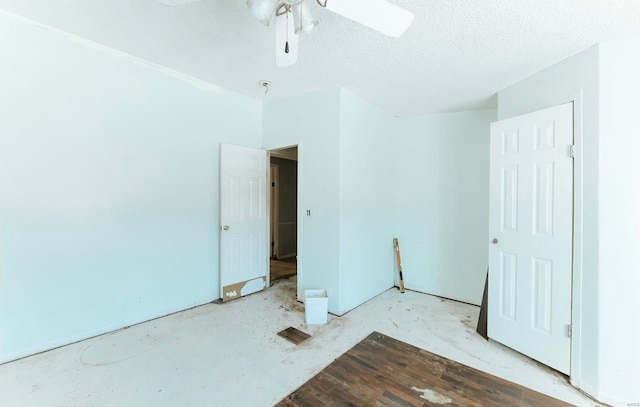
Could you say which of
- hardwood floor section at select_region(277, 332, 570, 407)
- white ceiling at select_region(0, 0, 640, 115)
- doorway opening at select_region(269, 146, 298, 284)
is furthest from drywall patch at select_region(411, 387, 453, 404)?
doorway opening at select_region(269, 146, 298, 284)

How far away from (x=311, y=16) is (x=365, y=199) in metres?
2.21

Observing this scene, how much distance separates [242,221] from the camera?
11.5 feet

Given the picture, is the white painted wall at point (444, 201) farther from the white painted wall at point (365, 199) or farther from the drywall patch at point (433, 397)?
the drywall patch at point (433, 397)

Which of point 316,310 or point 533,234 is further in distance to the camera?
point 316,310

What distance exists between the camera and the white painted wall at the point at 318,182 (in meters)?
2.99

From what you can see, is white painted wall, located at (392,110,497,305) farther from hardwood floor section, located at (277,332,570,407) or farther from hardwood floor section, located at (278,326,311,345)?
hardwood floor section, located at (278,326,311,345)

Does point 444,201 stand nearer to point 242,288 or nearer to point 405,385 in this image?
point 405,385

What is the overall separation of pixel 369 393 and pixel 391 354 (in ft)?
1.72

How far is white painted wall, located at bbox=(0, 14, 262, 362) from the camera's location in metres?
2.06

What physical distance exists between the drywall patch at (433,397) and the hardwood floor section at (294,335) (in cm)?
102

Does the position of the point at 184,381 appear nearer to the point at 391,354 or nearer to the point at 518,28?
the point at 391,354

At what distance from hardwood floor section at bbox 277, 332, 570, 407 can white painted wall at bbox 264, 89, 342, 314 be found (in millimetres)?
937

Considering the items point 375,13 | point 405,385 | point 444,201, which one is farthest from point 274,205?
point 375,13
